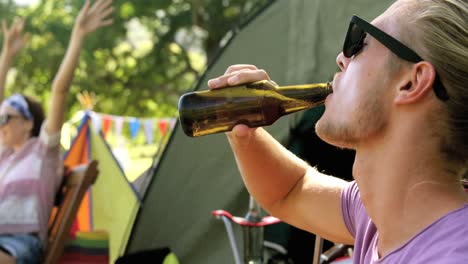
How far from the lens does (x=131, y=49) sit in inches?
605

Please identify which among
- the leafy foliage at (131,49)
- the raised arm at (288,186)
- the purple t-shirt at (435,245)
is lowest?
the leafy foliage at (131,49)

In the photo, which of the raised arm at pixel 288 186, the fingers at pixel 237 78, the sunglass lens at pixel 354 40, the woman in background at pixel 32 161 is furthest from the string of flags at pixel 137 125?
the sunglass lens at pixel 354 40

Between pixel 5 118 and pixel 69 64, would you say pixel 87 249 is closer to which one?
pixel 5 118

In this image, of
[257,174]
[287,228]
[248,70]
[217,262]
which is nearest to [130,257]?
[217,262]

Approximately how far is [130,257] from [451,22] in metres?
2.26

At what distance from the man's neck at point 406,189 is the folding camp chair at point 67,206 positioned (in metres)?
2.64

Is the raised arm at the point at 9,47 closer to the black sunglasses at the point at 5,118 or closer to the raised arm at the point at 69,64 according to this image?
the black sunglasses at the point at 5,118

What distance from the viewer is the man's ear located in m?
1.21

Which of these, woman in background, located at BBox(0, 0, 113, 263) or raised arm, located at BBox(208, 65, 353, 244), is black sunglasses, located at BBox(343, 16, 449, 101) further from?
woman in background, located at BBox(0, 0, 113, 263)

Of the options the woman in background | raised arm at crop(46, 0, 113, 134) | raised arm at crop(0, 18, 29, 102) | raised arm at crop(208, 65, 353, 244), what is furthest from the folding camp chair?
raised arm at crop(208, 65, 353, 244)

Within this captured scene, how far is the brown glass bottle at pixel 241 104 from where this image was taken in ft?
5.00

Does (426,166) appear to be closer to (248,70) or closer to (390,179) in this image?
(390,179)

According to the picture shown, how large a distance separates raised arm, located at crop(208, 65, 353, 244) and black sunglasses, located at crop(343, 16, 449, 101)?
0.37 metres

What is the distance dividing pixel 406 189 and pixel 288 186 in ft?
1.71
